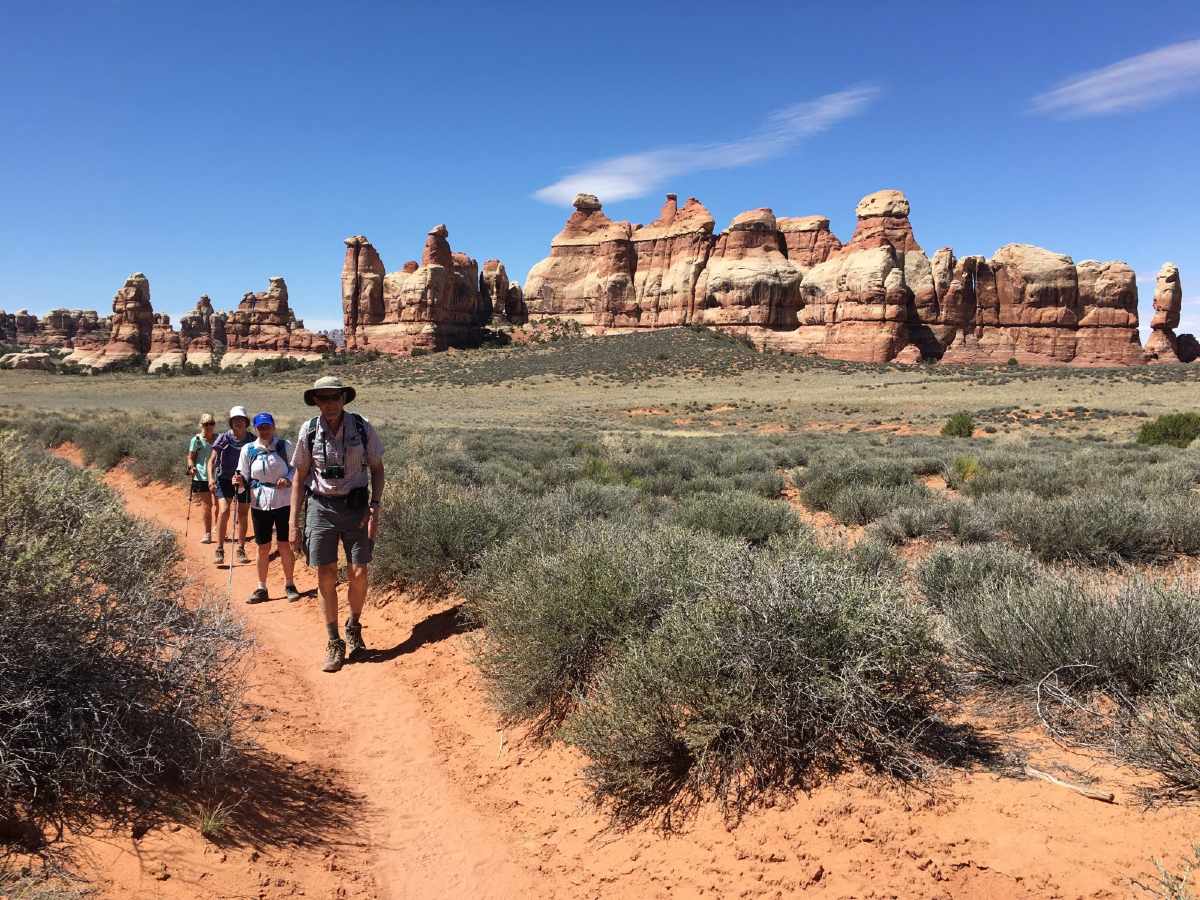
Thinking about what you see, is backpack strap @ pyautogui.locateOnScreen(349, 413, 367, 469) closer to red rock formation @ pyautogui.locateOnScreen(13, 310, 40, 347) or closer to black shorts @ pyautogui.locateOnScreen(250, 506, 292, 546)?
black shorts @ pyautogui.locateOnScreen(250, 506, 292, 546)

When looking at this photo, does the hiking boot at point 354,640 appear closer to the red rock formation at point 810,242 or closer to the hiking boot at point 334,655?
the hiking boot at point 334,655

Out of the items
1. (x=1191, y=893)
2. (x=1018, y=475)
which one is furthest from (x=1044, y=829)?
(x=1018, y=475)

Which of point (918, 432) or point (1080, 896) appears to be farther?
point (918, 432)

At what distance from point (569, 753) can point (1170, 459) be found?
47.3 feet

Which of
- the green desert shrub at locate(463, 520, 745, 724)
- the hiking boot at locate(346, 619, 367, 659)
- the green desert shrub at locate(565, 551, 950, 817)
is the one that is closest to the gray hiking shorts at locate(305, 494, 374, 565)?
the hiking boot at locate(346, 619, 367, 659)

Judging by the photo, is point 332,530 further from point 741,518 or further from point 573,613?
point 741,518

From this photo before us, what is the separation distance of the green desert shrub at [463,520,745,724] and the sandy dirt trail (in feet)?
1.11

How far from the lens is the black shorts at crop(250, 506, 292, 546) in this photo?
6773mm

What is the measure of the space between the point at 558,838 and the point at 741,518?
14.6 feet

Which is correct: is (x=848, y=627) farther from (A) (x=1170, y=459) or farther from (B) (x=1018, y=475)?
(A) (x=1170, y=459)

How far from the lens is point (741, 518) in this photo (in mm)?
7223

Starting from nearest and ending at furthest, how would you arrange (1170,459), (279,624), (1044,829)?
(1044,829) < (279,624) < (1170,459)

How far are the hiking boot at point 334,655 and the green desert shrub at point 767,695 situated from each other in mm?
2596

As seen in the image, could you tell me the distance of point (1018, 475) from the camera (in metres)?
10.9
